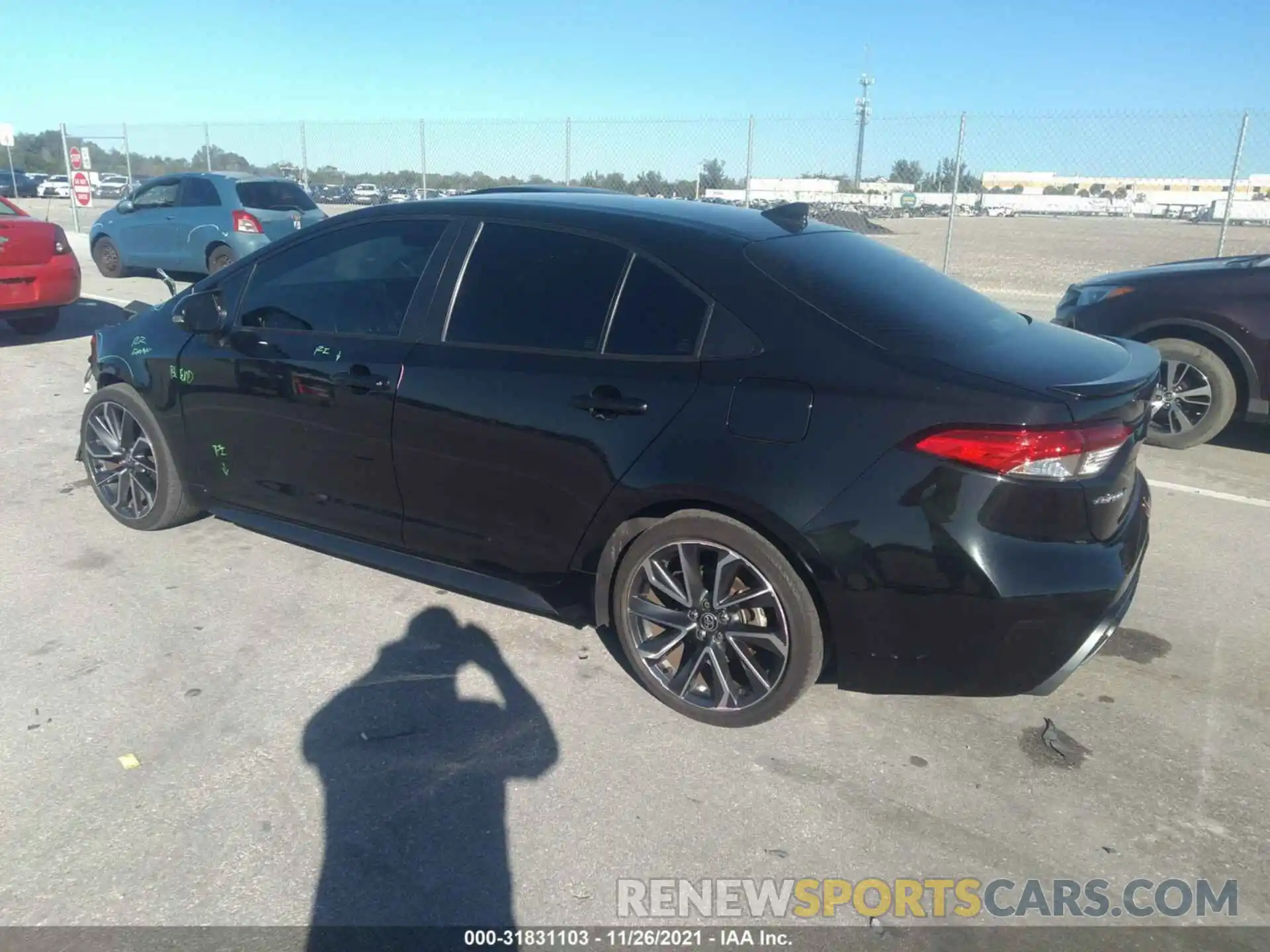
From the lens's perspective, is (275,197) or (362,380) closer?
(362,380)

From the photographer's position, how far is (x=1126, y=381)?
303cm

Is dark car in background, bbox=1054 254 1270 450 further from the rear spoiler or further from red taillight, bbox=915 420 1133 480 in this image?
red taillight, bbox=915 420 1133 480

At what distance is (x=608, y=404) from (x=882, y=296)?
3.33 ft

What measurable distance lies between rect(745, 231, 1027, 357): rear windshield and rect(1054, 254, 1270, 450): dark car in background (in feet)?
11.1

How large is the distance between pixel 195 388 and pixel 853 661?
10.3 ft

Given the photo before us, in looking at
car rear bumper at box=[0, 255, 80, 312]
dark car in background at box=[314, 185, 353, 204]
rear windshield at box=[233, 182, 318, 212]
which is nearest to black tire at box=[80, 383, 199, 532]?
car rear bumper at box=[0, 255, 80, 312]

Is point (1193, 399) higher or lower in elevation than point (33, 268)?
lower

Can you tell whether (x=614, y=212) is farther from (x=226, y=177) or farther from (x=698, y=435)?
(x=226, y=177)

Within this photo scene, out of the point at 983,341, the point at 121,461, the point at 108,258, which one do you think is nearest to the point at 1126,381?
the point at 983,341

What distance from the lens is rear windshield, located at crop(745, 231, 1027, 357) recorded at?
3.06 m

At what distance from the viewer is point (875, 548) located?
2846 mm

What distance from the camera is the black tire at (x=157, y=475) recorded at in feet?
15.1

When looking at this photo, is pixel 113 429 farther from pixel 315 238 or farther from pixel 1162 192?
pixel 1162 192

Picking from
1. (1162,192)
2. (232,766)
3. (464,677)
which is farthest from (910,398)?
(1162,192)
